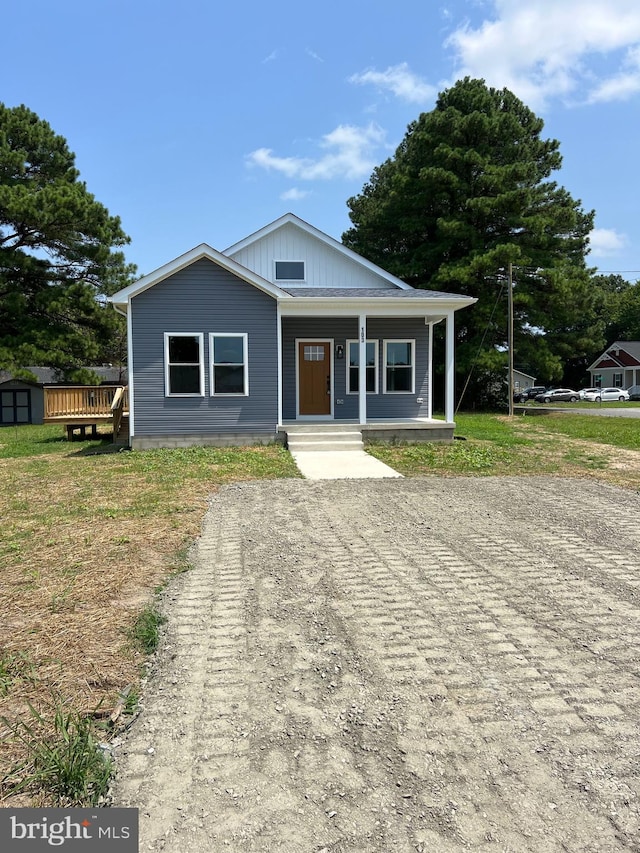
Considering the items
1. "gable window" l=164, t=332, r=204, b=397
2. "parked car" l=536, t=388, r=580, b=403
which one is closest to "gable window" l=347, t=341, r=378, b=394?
"gable window" l=164, t=332, r=204, b=397

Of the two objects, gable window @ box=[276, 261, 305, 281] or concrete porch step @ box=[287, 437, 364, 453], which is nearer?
concrete porch step @ box=[287, 437, 364, 453]

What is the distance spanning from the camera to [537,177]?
27750mm

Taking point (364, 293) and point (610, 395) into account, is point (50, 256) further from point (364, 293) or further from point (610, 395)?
point (610, 395)

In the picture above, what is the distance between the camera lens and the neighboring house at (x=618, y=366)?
56303mm

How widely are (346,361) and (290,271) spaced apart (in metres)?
3.04

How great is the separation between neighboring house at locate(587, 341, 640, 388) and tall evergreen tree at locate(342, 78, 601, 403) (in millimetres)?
32900

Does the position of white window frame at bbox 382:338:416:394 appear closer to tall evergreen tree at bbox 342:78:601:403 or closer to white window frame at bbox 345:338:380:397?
white window frame at bbox 345:338:380:397

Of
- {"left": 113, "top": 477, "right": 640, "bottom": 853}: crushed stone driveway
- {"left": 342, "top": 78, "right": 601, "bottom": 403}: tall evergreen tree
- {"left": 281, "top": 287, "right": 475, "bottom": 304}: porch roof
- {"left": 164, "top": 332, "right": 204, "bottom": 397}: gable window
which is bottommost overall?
{"left": 113, "top": 477, "right": 640, "bottom": 853}: crushed stone driveway

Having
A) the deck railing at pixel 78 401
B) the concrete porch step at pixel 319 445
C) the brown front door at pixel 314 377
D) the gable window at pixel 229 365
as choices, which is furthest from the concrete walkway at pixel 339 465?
the deck railing at pixel 78 401

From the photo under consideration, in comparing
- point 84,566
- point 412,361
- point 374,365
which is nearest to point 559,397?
point 412,361

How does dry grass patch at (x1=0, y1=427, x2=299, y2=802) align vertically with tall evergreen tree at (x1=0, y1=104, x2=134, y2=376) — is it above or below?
below

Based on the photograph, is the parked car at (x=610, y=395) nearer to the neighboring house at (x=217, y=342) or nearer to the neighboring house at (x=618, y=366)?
the neighboring house at (x=618, y=366)

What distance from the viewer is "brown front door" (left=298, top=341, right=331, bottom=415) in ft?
47.7

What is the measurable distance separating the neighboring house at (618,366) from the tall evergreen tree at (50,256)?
167 ft
